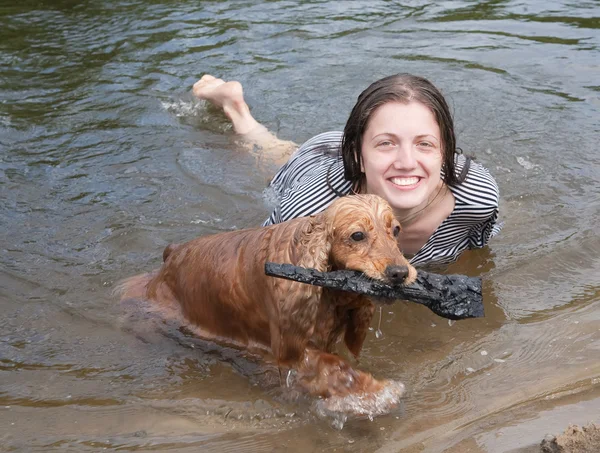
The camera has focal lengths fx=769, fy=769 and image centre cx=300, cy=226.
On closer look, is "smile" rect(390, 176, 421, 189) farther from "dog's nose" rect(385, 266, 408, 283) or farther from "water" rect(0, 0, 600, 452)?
"dog's nose" rect(385, 266, 408, 283)

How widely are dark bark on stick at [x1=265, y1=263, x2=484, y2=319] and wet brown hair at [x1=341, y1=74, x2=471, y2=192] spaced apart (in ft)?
5.01

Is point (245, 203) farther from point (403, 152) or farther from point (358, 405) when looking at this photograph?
point (358, 405)

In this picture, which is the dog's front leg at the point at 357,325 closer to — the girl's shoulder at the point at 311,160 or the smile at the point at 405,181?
the smile at the point at 405,181

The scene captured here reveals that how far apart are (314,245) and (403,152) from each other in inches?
49.6

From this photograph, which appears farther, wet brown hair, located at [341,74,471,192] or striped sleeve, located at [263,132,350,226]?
striped sleeve, located at [263,132,350,226]

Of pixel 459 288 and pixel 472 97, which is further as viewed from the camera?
pixel 472 97

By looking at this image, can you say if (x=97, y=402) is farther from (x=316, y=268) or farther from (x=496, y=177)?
(x=496, y=177)

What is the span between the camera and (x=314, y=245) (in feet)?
14.1

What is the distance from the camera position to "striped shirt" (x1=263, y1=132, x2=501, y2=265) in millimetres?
5789

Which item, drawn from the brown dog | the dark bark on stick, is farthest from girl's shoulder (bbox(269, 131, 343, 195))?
the dark bark on stick

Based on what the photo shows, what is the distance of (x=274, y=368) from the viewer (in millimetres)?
4949

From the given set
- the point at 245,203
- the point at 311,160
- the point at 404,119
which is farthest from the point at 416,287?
the point at 245,203

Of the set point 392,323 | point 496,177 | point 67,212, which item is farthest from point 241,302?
point 496,177

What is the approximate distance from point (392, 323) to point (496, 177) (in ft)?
9.57
